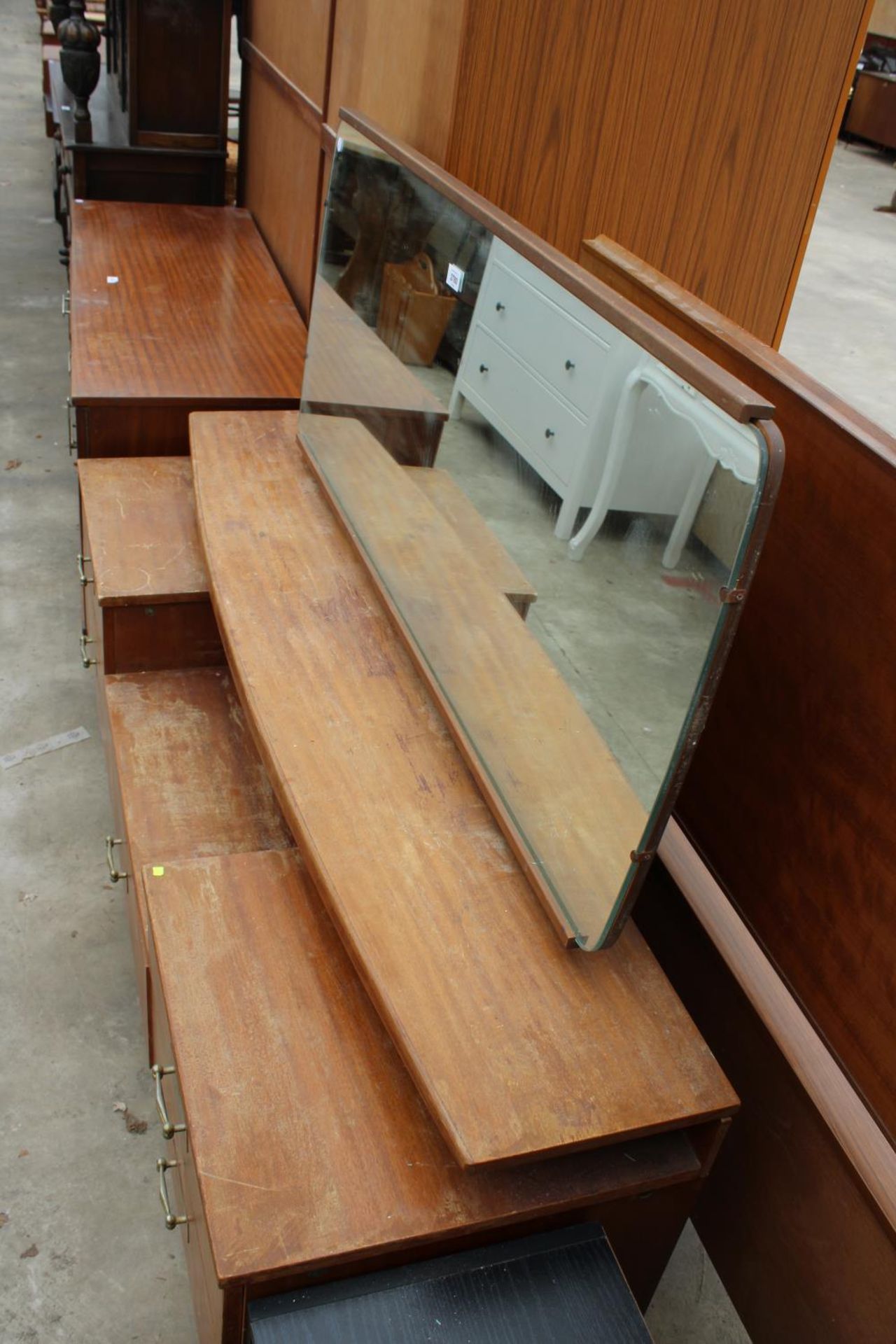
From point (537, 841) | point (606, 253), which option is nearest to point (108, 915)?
point (537, 841)

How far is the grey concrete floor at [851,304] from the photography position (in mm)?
5418

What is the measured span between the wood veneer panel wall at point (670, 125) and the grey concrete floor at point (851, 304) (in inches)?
91.2

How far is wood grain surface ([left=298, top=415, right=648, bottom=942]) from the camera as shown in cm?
131

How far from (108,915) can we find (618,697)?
131 centimetres

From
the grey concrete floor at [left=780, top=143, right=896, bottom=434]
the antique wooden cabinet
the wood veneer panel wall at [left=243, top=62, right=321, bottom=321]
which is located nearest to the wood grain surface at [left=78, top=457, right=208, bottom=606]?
the wood veneer panel wall at [left=243, top=62, right=321, bottom=321]

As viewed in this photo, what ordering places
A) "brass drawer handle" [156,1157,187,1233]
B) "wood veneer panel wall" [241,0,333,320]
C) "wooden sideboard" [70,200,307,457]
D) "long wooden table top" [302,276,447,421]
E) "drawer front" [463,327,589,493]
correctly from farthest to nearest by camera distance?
"wood veneer panel wall" [241,0,333,320] → "wooden sideboard" [70,200,307,457] → "long wooden table top" [302,276,447,421] → "brass drawer handle" [156,1157,187,1233] → "drawer front" [463,327,589,493]

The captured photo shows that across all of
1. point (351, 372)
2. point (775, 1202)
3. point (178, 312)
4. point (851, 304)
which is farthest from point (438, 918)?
point (851, 304)

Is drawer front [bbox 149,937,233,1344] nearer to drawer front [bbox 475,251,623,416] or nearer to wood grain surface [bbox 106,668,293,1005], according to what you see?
wood grain surface [bbox 106,668,293,1005]

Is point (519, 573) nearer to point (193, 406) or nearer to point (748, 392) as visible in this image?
point (748, 392)

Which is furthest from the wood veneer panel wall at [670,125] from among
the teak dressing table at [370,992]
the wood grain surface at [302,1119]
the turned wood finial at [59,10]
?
the turned wood finial at [59,10]

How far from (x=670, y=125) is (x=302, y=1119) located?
60.3 inches

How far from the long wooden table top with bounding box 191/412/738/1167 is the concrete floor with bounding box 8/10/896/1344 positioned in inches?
25.3

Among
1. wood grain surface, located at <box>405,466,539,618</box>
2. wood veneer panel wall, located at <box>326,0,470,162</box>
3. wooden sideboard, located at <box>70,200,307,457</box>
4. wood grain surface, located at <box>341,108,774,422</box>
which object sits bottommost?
wooden sideboard, located at <box>70,200,307,457</box>

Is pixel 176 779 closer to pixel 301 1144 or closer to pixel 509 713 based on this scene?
pixel 509 713
